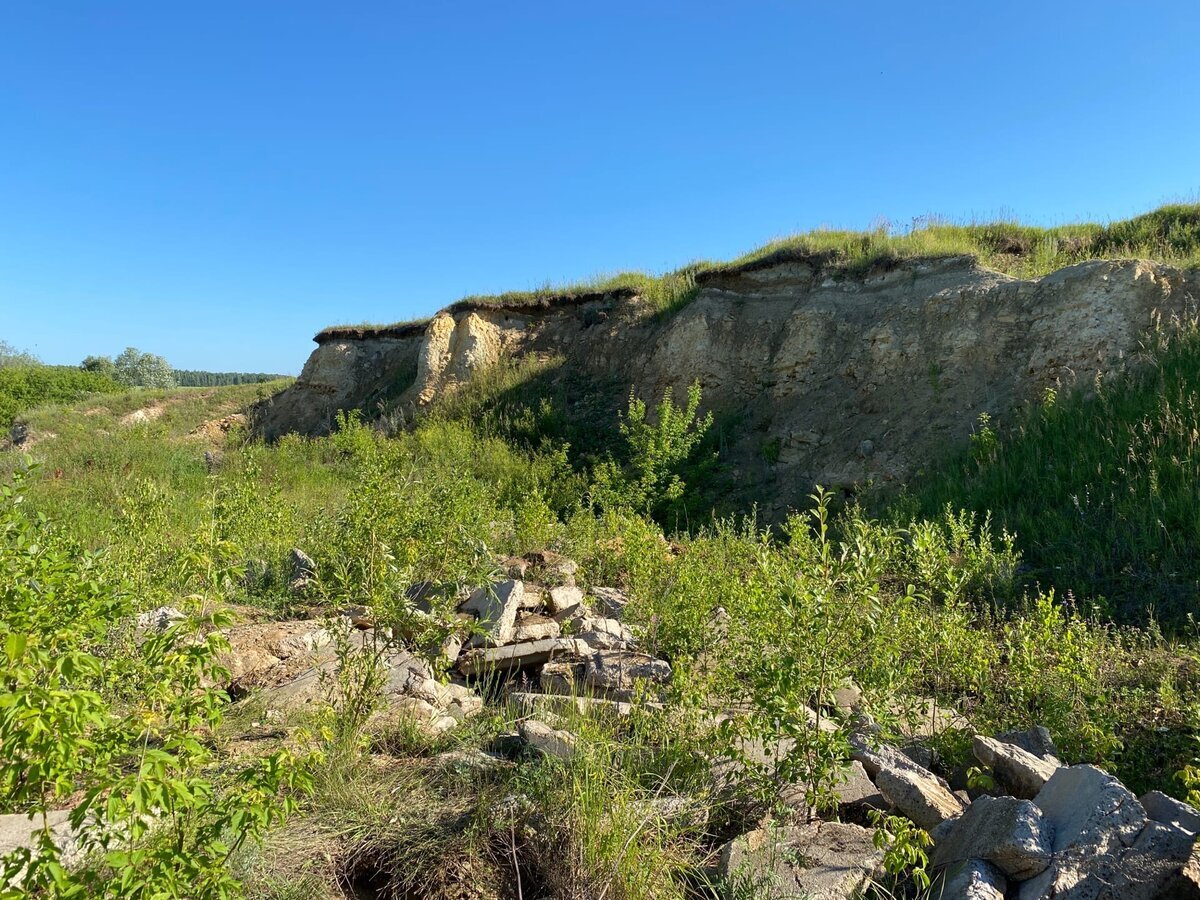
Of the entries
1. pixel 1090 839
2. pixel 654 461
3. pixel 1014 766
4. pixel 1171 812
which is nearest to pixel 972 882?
pixel 1090 839

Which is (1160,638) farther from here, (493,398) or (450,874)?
(493,398)

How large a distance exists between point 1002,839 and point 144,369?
67344mm

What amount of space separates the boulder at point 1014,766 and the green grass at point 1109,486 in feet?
8.14

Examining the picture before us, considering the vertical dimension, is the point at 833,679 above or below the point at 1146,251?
below

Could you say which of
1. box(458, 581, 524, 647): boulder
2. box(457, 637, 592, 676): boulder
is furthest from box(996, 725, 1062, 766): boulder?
box(458, 581, 524, 647): boulder

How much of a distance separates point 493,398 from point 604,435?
310cm

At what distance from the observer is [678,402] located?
1303 cm

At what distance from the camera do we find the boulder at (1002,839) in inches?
90.4

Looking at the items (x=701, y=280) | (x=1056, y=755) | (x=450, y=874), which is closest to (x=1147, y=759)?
(x=1056, y=755)

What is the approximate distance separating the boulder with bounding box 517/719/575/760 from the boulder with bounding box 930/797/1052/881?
4.74ft

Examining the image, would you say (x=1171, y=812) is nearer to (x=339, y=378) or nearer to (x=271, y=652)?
(x=271, y=652)

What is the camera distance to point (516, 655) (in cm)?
454

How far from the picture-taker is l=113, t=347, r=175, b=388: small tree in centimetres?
5581

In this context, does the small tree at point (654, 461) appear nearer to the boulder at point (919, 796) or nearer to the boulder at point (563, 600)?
the boulder at point (563, 600)
